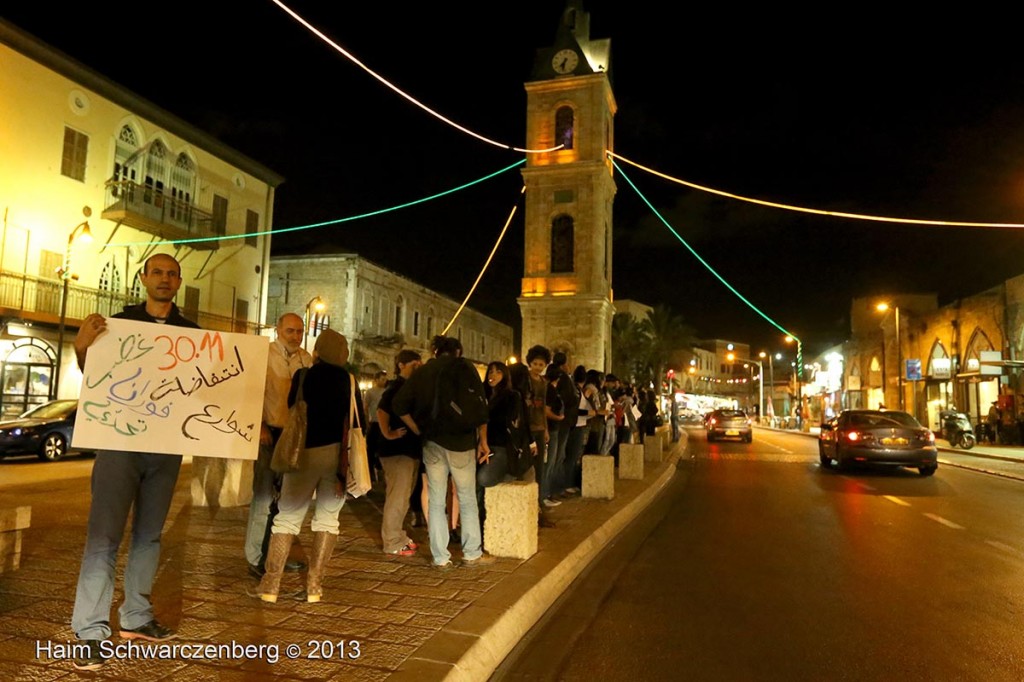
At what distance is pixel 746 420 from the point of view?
30172 mm

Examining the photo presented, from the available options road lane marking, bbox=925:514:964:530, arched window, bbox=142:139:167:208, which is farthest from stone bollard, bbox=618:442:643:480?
arched window, bbox=142:139:167:208

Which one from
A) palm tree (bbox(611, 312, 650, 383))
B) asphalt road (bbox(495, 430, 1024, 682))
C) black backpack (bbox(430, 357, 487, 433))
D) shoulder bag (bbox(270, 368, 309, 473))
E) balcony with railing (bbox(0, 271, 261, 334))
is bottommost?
asphalt road (bbox(495, 430, 1024, 682))

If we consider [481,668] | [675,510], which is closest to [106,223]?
[675,510]

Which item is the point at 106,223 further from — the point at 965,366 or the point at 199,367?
the point at 965,366

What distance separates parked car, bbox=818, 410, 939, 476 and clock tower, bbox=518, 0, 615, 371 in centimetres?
2034

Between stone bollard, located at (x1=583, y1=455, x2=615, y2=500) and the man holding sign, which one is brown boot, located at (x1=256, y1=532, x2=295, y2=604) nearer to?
the man holding sign

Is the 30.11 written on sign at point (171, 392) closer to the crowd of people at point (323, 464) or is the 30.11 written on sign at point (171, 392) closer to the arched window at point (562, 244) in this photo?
the crowd of people at point (323, 464)

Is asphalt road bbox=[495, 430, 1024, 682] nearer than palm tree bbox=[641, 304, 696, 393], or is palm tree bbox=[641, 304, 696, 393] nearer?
asphalt road bbox=[495, 430, 1024, 682]

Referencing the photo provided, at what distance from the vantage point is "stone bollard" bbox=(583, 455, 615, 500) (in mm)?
9906

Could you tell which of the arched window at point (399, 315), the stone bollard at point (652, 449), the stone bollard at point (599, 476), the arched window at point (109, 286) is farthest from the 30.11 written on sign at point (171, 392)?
the arched window at point (399, 315)

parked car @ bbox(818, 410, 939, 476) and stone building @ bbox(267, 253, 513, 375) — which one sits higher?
stone building @ bbox(267, 253, 513, 375)

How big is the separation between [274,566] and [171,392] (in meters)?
1.31

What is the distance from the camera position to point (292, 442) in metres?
4.51

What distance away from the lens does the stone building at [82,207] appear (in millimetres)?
21000
